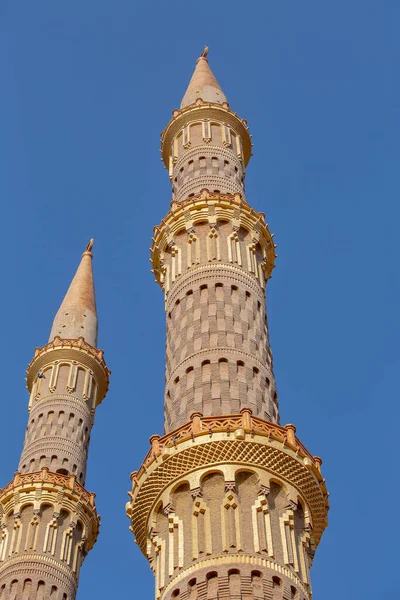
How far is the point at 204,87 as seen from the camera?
39.2 m

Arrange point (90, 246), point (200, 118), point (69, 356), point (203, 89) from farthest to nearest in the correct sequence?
point (90, 246) < point (69, 356) < point (203, 89) < point (200, 118)

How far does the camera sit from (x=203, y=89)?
128 ft

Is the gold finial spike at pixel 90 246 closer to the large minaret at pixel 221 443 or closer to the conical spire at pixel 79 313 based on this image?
the conical spire at pixel 79 313

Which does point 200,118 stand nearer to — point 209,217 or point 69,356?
point 209,217

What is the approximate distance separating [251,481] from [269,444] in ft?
3.10

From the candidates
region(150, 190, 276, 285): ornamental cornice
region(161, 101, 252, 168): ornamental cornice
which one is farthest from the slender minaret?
region(161, 101, 252, 168): ornamental cornice

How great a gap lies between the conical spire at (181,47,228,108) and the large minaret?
610cm

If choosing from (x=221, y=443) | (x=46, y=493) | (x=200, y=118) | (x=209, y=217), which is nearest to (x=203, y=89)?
(x=200, y=118)

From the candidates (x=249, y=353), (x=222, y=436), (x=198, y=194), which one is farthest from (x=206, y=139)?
(x=222, y=436)

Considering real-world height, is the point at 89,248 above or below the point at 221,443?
above

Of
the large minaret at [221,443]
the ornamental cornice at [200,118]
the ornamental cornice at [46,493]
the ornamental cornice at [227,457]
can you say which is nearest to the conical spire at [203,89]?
the ornamental cornice at [200,118]

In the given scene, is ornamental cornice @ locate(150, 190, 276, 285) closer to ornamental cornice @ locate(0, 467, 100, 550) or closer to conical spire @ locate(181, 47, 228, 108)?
conical spire @ locate(181, 47, 228, 108)

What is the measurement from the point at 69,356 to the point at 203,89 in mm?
12852

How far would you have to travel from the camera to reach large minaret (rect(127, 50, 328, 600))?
2120 centimetres
